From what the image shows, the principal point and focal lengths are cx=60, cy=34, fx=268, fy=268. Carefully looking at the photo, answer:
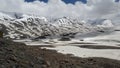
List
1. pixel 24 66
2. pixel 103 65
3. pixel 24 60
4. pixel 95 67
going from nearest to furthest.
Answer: pixel 24 66 → pixel 24 60 → pixel 95 67 → pixel 103 65

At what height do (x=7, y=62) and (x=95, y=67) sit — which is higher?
(x=7, y=62)

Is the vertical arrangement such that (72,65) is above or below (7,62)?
below

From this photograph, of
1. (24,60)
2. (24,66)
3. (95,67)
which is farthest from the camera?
(95,67)

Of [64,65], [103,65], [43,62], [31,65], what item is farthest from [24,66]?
[103,65]

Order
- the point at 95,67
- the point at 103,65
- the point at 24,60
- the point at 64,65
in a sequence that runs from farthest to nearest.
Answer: the point at 103,65 → the point at 95,67 → the point at 64,65 → the point at 24,60

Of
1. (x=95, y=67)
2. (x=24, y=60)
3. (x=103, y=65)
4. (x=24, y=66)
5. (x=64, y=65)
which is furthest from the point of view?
(x=103, y=65)

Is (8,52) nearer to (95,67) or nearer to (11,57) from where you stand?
(11,57)

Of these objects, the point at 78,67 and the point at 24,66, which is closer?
the point at 24,66

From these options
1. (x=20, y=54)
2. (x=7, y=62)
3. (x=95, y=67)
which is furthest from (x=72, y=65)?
(x=7, y=62)

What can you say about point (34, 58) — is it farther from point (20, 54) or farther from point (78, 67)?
point (78, 67)
